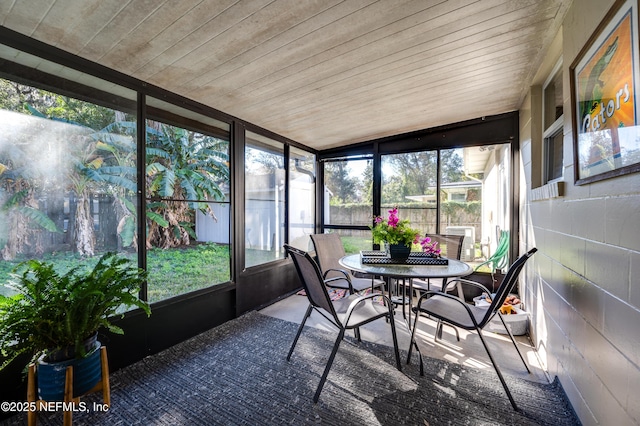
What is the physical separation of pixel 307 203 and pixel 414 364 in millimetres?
2974

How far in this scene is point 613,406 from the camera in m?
1.21

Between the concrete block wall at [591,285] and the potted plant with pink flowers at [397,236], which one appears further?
the potted plant with pink flowers at [397,236]

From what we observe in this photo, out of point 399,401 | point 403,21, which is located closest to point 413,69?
point 403,21

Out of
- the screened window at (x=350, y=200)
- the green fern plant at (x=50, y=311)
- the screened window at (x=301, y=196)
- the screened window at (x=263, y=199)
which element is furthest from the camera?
the screened window at (x=350, y=200)

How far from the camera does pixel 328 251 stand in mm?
3227

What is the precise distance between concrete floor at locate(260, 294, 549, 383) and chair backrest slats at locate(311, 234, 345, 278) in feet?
1.96

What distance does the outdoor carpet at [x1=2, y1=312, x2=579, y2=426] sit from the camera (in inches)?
63.9

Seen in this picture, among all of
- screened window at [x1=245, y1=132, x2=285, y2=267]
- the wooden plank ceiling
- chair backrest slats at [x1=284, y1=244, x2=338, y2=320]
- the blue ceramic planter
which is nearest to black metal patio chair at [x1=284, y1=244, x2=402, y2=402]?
chair backrest slats at [x1=284, y1=244, x2=338, y2=320]

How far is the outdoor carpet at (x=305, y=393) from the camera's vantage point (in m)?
1.62

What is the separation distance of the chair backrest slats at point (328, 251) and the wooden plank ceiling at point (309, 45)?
1489 mm

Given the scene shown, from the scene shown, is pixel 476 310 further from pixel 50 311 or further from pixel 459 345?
pixel 50 311

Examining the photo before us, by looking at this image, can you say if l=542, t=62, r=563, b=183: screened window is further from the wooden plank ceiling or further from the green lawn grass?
the green lawn grass

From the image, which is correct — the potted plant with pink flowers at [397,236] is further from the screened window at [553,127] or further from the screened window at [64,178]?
the screened window at [64,178]

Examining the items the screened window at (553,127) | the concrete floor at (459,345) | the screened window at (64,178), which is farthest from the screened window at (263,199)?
the screened window at (553,127)
